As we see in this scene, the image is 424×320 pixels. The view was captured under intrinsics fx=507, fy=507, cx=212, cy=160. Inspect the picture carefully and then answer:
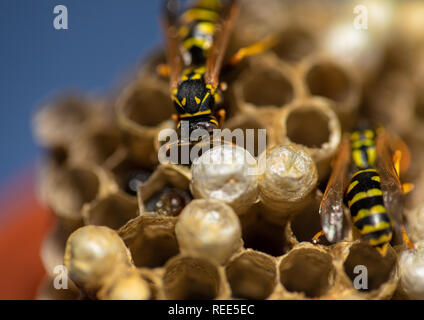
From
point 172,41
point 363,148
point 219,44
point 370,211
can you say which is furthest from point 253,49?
point 370,211

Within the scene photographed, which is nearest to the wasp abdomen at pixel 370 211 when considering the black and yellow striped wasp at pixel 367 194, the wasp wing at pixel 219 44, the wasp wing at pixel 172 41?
the black and yellow striped wasp at pixel 367 194

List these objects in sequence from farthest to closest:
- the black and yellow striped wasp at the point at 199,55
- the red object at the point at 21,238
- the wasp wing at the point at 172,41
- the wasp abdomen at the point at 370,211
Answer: the red object at the point at 21,238 → the wasp wing at the point at 172,41 → the black and yellow striped wasp at the point at 199,55 → the wasp abdomen at the point at 370,211

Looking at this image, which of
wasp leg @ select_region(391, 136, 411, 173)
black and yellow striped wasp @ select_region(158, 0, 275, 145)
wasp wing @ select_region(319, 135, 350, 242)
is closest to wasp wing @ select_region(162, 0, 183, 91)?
black and yellow striped wasp @ select_region(158, 0, 275, 145)

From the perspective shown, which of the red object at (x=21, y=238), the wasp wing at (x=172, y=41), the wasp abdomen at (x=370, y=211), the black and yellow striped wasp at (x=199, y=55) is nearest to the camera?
the wasp abdomen at (x=370, y=211)

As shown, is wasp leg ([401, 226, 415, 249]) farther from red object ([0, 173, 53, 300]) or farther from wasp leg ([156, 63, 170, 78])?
red object ([0, 173, 53, 300])

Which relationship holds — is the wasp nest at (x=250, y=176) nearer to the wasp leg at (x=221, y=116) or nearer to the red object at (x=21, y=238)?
the wasp leg at (x=221, y=116)
